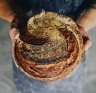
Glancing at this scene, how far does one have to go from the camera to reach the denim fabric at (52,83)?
87 centimetres

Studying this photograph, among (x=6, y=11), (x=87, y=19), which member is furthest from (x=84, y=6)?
(x=6, y=11)

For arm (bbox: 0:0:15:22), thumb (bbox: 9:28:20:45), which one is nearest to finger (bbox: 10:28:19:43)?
thumb (bbox: 9:28:20:45)

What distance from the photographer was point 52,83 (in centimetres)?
88

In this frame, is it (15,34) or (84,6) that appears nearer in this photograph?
(15,34)

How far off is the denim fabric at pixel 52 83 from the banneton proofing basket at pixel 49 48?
127 mm

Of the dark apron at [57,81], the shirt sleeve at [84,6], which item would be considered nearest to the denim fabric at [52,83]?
the dark apron at [57,81]

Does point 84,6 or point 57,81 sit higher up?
point 84,6

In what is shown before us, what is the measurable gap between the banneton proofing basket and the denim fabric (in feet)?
0.42

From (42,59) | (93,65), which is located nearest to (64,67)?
(42,59)

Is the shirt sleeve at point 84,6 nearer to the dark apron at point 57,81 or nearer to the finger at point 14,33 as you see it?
the dark apron at point 57,81

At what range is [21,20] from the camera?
814mm

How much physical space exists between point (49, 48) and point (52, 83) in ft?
0.60

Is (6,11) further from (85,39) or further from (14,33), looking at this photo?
(85,39)

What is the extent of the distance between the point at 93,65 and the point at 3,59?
31cm
